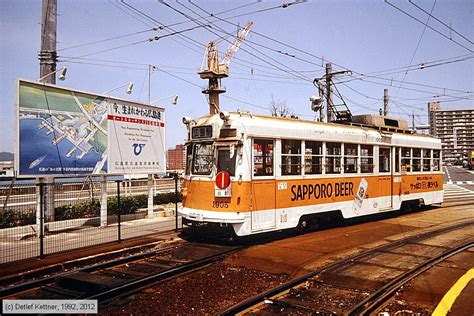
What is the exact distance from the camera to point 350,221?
1390 cm

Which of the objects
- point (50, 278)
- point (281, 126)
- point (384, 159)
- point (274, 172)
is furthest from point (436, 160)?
point (50, 278)

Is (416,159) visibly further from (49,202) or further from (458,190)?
(458,190)

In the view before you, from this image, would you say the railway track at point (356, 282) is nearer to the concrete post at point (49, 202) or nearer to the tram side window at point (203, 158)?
the tram side window at point (203, 158)

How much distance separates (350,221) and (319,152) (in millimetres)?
3764

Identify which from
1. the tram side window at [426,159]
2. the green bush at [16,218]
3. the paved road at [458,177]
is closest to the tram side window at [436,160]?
the tram side window at [426,159]

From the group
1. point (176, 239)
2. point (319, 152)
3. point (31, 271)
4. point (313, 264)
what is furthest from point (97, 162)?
point (313, 264)

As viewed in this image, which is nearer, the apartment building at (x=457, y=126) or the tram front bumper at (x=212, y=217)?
the tram front bumper at (x=212, y=217)

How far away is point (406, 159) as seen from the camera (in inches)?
605

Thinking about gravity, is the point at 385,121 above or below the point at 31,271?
above

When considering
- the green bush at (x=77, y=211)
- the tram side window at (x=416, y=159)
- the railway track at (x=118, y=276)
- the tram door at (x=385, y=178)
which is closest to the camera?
the railway track at (x=118, y=276)

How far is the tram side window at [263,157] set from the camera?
995 cm

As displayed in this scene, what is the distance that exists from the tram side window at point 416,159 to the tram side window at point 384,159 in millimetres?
2143

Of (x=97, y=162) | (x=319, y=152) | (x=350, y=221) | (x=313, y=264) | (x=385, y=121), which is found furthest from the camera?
(x=385, y=121)

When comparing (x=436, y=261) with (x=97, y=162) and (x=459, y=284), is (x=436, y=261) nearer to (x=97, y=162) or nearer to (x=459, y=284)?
(x=459, y=284)
